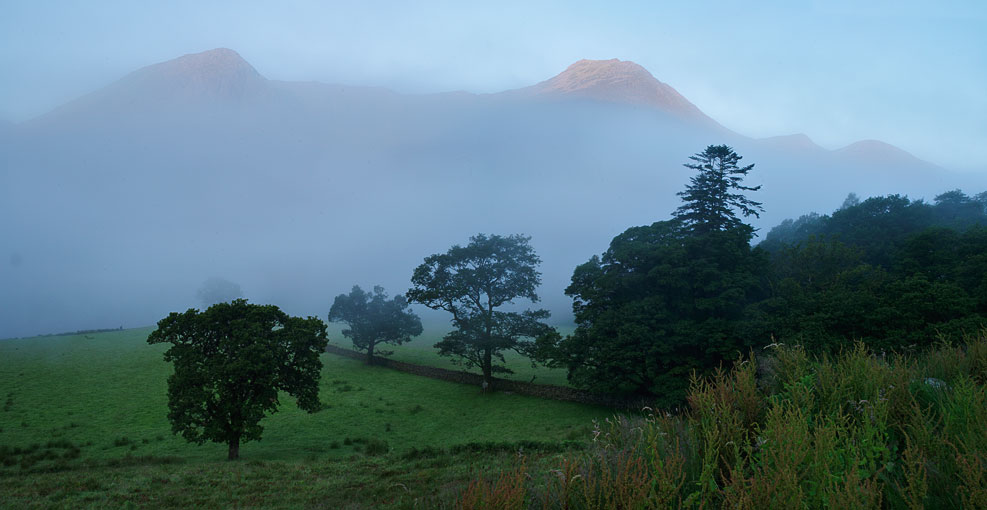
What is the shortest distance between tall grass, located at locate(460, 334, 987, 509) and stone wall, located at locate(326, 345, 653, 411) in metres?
19.0

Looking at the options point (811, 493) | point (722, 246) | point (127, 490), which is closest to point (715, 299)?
point (722, 246)

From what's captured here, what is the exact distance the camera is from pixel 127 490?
45.4 ft

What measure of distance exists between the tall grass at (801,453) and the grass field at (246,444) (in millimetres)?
2568

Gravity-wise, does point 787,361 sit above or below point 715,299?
below

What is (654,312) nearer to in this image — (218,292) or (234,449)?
(234,449)

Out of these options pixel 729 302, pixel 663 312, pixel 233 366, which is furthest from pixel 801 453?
pixel 729 302

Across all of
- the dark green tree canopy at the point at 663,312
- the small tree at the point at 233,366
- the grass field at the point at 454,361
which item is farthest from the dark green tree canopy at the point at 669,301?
the small tree at the point at 233,366

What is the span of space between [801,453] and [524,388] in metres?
31.6

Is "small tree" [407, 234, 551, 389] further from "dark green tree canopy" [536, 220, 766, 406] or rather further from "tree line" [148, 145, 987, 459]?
"dark green tree canopy" [536, 220, 766, 406]

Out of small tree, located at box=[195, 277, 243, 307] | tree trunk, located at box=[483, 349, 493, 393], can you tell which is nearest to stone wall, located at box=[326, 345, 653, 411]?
tree trunk, located at box=[483, 349, 493, 393]

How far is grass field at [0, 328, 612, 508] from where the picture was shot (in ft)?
45.5

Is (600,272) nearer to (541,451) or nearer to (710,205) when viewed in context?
(710,205)

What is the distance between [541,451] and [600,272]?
678 inches

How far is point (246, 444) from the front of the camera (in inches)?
944
